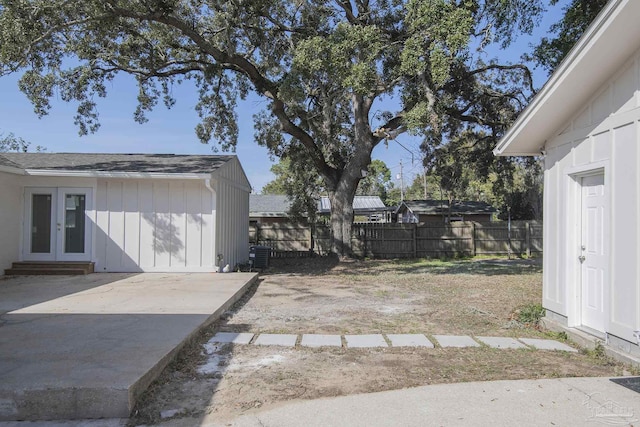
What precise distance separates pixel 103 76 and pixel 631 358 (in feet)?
52.8

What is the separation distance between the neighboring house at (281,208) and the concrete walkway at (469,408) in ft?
77.0

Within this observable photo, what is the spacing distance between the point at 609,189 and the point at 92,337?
631cm

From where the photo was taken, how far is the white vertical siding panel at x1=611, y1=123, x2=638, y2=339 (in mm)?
4734

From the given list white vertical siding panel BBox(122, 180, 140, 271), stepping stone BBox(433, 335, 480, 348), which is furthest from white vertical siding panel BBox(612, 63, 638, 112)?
white vertical siding panel BBox(122, 180, 140, 271)

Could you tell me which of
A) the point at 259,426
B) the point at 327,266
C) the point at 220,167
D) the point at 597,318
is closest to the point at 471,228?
the point at 327,266

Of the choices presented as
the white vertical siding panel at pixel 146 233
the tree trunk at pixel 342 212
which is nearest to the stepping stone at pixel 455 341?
the white vertical siding panel at pixel 146 233

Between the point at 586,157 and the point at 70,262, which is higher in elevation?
the point at 586,157

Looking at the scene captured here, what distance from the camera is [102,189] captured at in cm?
1172

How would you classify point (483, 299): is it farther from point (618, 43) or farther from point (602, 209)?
point (618, 43)

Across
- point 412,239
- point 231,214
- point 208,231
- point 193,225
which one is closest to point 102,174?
point 193,225

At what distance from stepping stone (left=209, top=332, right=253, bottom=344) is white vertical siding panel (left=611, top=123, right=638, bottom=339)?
4425mm

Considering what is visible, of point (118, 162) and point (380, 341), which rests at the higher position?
point (118, 162)

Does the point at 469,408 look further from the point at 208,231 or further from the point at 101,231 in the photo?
the point at 101,231

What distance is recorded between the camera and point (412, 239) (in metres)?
20.5
